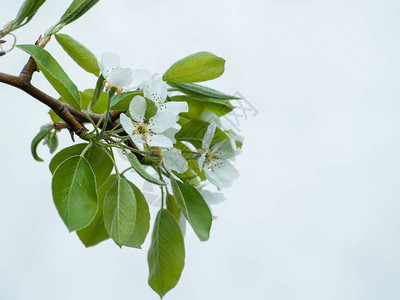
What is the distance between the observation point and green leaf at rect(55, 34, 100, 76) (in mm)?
681

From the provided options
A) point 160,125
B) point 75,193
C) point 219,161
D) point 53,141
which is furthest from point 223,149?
point 53,141

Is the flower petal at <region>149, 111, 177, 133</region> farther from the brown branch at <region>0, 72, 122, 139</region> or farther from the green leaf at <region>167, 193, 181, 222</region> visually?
the green leaf at <region>167, 193, 181, 222</region>

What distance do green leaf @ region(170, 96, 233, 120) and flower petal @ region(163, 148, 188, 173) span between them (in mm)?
119

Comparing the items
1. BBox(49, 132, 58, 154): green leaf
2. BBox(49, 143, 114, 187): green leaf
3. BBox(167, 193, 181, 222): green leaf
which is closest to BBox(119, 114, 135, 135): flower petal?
BBox(49, 143, 114, 187): green leaf

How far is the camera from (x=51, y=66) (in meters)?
0.62

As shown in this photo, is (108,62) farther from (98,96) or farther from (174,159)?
(174,159)

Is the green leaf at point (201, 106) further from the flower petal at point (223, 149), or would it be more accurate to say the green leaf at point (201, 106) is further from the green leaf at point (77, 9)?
the green leaf at point (77, 9)

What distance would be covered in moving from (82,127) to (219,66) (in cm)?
22

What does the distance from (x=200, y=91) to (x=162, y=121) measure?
11 centimetres

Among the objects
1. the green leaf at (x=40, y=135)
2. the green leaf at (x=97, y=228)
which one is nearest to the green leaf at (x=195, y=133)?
the green leaf at (x=97, y=228)

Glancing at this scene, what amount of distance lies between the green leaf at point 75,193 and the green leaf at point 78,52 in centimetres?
16

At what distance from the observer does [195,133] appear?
0.71 metres

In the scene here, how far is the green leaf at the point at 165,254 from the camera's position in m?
0.72

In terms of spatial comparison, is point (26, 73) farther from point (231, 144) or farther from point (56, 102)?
point (231, 144)
